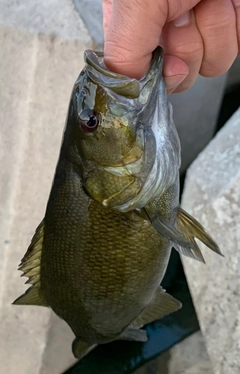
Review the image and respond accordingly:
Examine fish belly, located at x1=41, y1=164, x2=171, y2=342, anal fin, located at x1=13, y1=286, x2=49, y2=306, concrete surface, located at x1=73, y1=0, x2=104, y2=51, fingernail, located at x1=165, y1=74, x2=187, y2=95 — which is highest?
fingernail, located at x1=165, y1=74, x2=187, y2=95

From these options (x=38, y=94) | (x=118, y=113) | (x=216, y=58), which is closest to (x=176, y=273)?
(x=38, y=94)

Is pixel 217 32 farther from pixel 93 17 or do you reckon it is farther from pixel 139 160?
pixel 93 17

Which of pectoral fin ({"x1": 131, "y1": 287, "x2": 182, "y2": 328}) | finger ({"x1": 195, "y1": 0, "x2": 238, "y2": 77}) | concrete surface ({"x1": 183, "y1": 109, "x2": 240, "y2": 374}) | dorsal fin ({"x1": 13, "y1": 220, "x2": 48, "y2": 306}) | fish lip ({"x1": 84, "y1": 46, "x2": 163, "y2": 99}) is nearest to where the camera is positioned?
fish lip ({"x1": 84, "y1": 46, "x2": 163, "y2": 99})

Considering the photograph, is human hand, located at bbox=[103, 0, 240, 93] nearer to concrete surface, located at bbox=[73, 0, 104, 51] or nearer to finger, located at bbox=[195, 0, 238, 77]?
finger, located at bbox=[195, 0, 238, 77]

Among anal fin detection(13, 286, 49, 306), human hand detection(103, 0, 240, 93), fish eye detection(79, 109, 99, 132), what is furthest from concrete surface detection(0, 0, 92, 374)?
fish eye detection(79, 109, 99, 132)

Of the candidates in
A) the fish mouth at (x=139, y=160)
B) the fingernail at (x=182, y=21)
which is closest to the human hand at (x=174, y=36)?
the fingernail at (x=182, y=21)

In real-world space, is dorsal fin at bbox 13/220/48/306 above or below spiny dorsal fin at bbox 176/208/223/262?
below

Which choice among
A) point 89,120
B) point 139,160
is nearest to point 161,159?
point 139,160

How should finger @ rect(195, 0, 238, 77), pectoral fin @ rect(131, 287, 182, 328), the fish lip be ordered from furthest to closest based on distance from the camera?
pectoral fin @ rect(131, 287, 182, 328)
finger @ rect(195, 0, 238, 77)
the fish lip
